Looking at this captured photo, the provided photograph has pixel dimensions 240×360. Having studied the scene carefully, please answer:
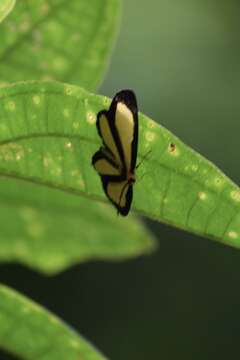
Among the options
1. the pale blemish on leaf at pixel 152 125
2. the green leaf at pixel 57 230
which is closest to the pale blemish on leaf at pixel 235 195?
the pale blemish on leaf at pixel 152 125

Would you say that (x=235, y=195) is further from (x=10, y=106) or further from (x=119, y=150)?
(x=10, y=106)

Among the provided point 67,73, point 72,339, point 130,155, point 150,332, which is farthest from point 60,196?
point 150,332

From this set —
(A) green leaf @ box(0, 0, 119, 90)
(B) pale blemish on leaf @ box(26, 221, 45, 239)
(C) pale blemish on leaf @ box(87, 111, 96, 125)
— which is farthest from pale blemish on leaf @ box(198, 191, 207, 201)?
(B) pale blemish on leaf @ box(26, 221, 45, 239)

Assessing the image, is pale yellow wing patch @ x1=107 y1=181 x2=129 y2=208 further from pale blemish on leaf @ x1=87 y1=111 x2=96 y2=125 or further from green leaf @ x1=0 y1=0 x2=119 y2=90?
green leaf @ x1=0 y1=0 x2=119 y2=90

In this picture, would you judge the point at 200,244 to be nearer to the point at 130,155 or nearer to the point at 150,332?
the point at 150,332

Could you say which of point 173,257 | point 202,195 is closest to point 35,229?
point 202,195

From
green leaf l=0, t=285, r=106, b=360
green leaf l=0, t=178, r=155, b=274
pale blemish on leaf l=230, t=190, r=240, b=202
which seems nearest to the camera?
pale blemish on leaf l=230, t=190, r=240, b=202
